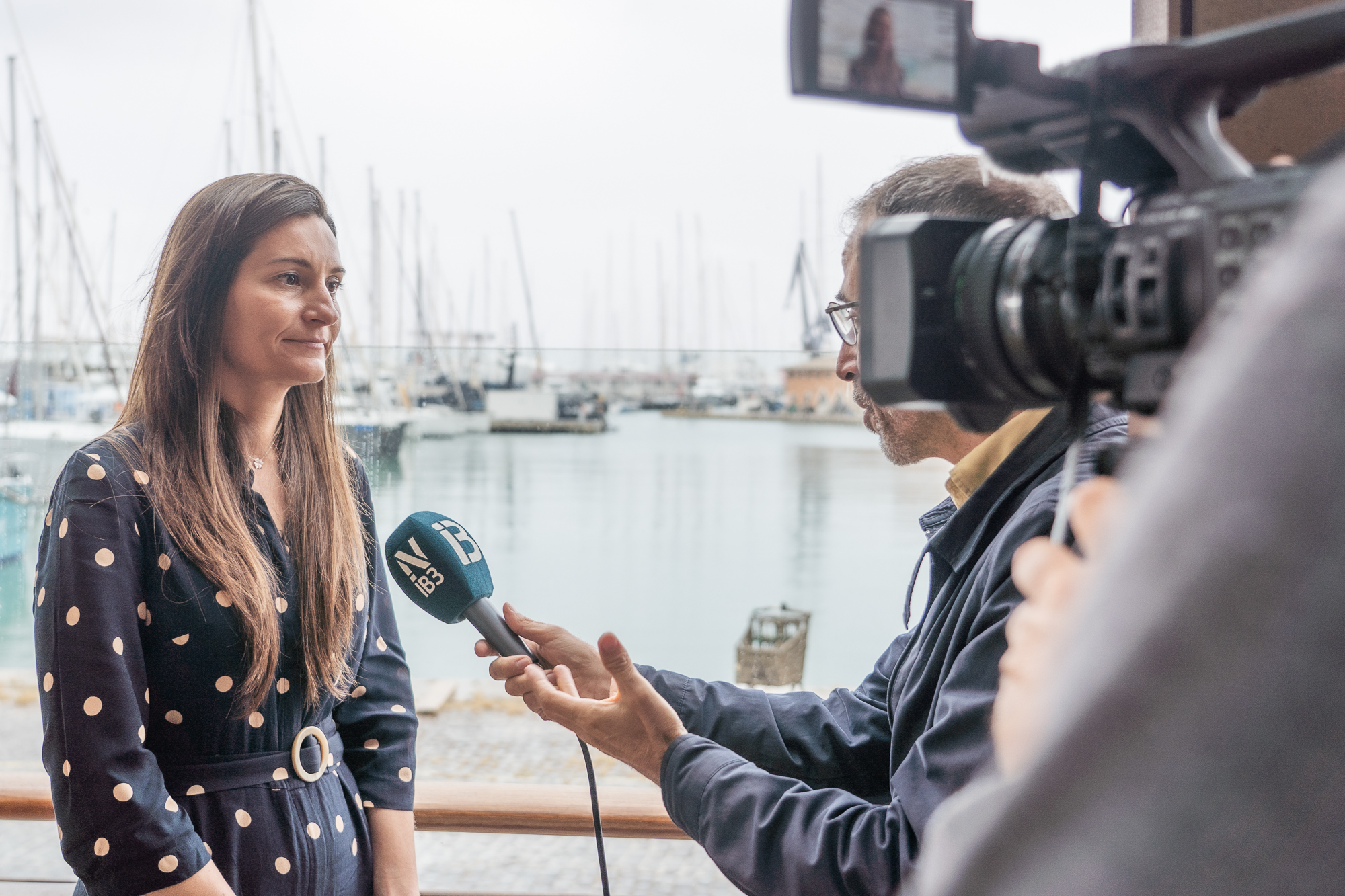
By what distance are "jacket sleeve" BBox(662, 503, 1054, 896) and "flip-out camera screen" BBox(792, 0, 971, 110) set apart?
46 cm

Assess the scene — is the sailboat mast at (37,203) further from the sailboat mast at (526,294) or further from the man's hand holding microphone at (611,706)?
the man's hand holding microphone at (611,706)

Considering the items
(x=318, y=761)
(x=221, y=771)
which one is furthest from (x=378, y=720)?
(x=221, y=771)

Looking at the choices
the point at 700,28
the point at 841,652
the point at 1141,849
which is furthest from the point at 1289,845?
the point at 841,652

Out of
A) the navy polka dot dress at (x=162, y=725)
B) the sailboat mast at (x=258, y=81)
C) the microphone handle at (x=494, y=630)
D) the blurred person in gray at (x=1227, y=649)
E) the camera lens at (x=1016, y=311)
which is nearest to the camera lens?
the blurred person in gray at (x=1227, y=649)

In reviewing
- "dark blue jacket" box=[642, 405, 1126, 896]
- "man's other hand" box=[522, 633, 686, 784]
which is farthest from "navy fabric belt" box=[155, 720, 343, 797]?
"dark blue jacket" box=[642, 405, 1126, 896]

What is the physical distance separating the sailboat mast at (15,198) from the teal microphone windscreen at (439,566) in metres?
3.53

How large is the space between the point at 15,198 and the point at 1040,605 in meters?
5.23

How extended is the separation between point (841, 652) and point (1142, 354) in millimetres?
5594

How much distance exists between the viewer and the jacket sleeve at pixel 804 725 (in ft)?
3.75

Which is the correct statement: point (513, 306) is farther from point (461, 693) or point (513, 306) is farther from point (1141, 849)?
point (1141, 849)

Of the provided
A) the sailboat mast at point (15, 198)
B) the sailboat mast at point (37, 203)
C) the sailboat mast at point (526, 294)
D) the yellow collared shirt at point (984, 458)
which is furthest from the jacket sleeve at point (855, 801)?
the sailboat mast at point (37, 203)

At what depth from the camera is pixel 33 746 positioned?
17.1 ft

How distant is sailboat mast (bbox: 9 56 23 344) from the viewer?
159 inches

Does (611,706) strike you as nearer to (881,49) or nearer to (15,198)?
(881,49)
